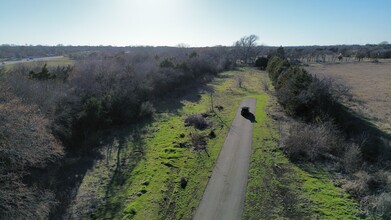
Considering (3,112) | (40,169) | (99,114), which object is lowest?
(40,169)

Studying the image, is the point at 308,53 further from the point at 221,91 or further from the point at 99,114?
the point at 99,114

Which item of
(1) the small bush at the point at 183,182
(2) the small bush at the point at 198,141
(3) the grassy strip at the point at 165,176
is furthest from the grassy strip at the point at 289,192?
(2) the small bush at the point at 198,141

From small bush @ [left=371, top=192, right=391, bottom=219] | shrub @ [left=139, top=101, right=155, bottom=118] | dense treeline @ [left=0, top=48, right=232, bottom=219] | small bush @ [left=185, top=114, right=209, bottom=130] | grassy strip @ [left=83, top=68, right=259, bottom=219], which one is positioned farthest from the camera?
shrub @ [left=139, top=101, right=155, bottom=118]

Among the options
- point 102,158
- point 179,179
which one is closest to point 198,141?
point 179,179

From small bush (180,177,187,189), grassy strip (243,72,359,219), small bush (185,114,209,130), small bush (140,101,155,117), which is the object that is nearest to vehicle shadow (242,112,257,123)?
small bush (185,114,209,130)

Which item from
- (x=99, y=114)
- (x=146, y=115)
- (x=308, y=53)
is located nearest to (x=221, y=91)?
(x=146, y=115)

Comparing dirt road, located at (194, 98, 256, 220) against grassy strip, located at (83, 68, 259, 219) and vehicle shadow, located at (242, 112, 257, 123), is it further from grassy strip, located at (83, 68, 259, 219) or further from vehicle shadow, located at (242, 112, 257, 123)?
vehicle shadow, located at (242, 112, 257, 123)
